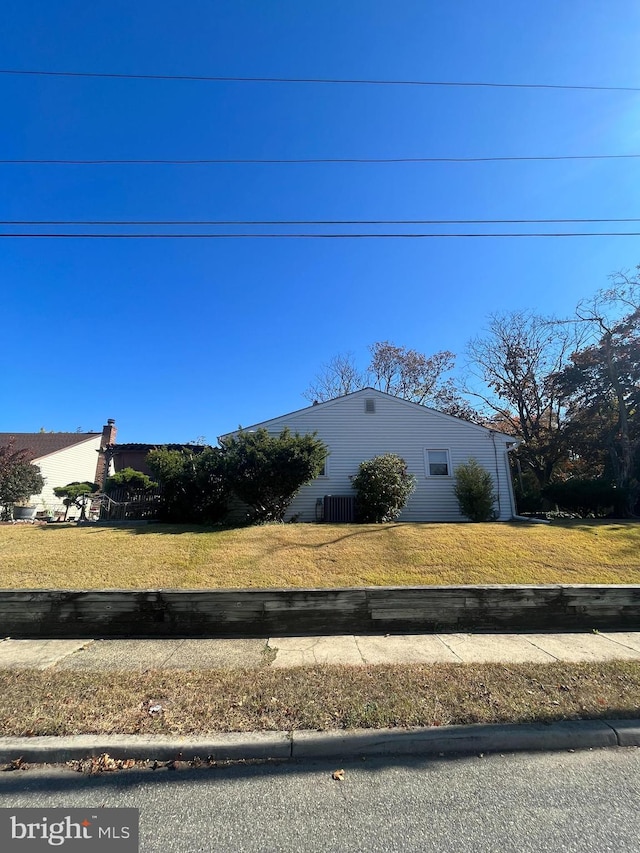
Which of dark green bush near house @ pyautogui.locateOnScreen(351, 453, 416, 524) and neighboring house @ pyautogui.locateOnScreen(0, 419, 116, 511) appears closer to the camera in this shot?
dark green bush near house @ pyautogui.locateOnScreen(351, 453, 416, 524)

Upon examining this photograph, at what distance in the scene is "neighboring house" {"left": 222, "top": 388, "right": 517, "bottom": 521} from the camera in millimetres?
14422

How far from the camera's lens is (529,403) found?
2514 centimetres

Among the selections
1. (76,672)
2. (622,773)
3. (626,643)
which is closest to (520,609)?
(626,643)

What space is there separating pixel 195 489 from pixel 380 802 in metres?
9.86

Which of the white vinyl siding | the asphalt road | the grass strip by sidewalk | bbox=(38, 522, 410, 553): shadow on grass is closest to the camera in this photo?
the asphalt road

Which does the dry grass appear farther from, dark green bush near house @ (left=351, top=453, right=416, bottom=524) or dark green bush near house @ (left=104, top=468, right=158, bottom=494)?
dark green bush near house @ (left=104, top=468, right=158, bottom=494)

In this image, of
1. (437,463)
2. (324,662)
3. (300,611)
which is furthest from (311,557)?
(437,463)

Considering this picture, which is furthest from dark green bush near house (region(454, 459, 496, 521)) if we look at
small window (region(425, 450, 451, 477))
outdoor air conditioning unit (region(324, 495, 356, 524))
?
outdoor air conditioning unit (region(324, 495, 356, 524))

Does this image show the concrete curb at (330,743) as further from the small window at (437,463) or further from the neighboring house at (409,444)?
the small window at (437,463)

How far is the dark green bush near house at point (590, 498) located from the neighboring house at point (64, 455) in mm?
20703

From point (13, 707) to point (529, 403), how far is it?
87.3 feet

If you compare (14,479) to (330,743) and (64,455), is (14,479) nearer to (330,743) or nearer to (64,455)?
(64,455)

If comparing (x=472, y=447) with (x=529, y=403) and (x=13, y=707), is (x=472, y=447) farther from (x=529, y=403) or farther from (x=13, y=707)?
(x=13, y=707)

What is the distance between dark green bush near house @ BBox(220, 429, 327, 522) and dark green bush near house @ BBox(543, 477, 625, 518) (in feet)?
35.1
